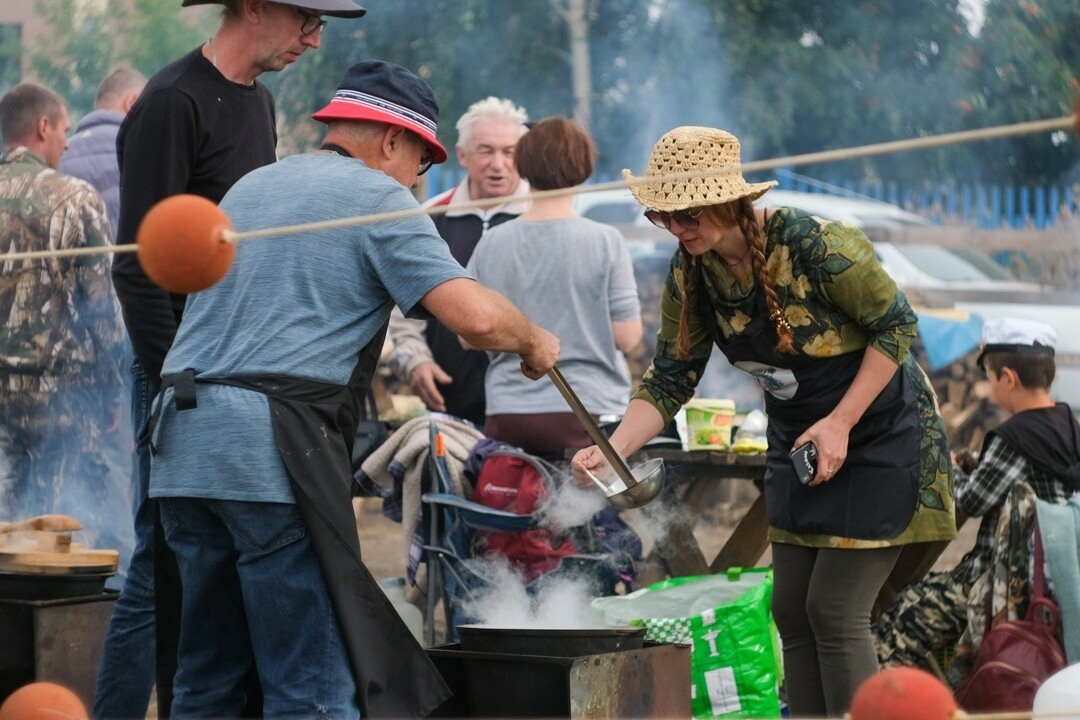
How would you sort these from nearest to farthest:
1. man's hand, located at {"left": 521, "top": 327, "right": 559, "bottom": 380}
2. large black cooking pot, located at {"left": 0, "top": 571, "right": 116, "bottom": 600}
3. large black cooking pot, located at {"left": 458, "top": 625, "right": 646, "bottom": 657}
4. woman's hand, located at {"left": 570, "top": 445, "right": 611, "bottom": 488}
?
man's hand, located at {"left": 521, "top": 327, "right": 559, "bottom": 380} → woman's hand, located at {"left": 570, "top": 445, "right": 611, "bottom": 488} → large black cooking pot, located at {"left": 458, "top": 625, "right": 646, "bottom": 657} → large black cooking pot, located at {"left": 0, "top": 571, "right": 116, "bottom": 600}

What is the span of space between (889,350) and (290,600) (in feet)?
4.83

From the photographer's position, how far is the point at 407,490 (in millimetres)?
5367

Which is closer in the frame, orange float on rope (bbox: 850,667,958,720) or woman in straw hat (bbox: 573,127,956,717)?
orange float on rope (bbox: 850,667,958,720)

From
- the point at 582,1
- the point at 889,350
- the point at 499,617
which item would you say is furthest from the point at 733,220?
the point at 582,1

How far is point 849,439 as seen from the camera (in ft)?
11.6

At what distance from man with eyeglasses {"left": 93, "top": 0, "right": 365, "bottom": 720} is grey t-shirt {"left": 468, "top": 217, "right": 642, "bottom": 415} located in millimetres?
1408

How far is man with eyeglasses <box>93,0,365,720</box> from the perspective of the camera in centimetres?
359

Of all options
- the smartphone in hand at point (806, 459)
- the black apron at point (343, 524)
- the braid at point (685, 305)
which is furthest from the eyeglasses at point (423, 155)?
the smartphone in hand at point (806, 459)

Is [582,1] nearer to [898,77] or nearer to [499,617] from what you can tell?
[898,77]

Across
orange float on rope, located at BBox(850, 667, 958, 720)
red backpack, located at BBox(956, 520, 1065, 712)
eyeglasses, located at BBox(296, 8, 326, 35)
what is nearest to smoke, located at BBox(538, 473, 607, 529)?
red backpack, located at BBox(956, 520, 1065, 712)

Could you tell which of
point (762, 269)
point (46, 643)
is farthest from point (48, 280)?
point (762, 269)

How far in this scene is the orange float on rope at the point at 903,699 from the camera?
2.01m

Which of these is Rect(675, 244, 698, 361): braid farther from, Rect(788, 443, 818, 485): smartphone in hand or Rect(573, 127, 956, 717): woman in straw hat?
Rect(788, 443, 818, 485): smartphone in hand

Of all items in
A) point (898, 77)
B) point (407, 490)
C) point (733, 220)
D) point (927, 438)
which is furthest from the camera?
point (898, 77)
